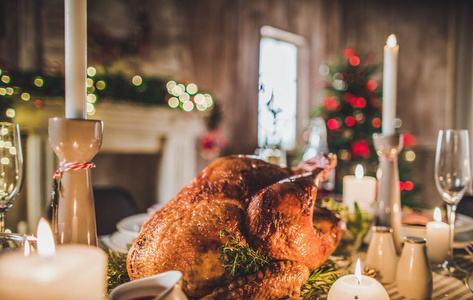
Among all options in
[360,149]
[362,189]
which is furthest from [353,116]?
[362,189]

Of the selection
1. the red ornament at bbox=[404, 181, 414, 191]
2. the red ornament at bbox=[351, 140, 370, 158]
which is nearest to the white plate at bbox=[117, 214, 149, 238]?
the red ornament at bbox=[351, 140, 370, 158]

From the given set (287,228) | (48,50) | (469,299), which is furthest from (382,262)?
(48,50)

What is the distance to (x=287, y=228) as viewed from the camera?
665 millimetres

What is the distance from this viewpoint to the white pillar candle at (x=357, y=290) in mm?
576

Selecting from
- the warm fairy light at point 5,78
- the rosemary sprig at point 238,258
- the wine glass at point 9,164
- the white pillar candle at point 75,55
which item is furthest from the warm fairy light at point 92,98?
the rosemary sprig at point 238,258

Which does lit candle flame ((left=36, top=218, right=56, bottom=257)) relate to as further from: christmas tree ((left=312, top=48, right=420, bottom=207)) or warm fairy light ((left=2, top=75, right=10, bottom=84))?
christmas tree ((left=312, top=48, right=420, bottom=207))

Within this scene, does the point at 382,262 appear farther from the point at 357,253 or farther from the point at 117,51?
the point at 117,51

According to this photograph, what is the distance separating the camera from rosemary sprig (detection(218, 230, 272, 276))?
596 millimetres

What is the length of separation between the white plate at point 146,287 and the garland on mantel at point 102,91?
2050mm

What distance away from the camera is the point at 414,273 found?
688 mm

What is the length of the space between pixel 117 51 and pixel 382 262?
2.68 m

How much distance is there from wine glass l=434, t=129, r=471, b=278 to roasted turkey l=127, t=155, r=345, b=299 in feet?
1.13

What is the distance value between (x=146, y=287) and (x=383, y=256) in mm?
553

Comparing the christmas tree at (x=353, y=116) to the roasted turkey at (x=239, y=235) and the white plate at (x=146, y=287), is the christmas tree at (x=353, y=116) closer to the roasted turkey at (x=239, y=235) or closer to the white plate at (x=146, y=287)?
the roasted turkey at (x=239, y=235)
